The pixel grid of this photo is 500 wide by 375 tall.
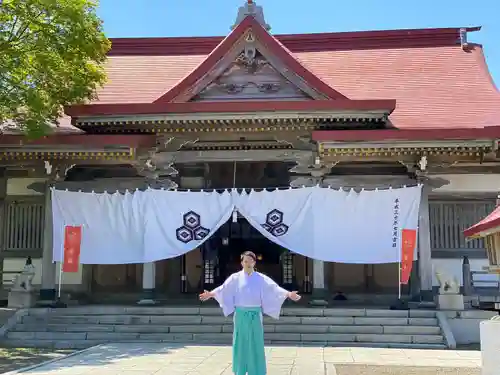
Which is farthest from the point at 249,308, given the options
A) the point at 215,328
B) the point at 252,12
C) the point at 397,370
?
the point at 252,12

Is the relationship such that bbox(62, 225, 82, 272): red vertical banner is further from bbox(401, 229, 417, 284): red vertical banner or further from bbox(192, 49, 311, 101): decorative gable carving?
bbox(401, 229, 417, 284): red vertical banner

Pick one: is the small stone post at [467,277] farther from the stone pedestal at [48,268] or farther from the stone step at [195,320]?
the stone pedestal at [48,268]

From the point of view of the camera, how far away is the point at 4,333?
1091 centimetres

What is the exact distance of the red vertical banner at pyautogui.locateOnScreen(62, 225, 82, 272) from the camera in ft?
38.6

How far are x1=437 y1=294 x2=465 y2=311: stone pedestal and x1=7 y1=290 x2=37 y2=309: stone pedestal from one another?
8.24 m

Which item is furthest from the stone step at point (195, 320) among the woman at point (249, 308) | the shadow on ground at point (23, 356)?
the woman at point (249, 308)

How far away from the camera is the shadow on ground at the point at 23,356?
8.57 m

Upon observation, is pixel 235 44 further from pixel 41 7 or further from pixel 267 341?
pixel 267 341

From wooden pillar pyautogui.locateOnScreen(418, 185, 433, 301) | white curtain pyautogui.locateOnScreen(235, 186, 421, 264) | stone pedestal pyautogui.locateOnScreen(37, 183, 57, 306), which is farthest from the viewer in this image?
stone pedestal pyautogui.locateOnScreen(37, 183, 57, 306)

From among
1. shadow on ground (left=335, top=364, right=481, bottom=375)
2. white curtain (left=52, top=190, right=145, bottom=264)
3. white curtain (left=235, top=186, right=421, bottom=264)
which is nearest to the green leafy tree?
white curtain (left=52, top=190, right=145, bottom=264)

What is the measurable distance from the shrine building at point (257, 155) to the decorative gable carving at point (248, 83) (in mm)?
23

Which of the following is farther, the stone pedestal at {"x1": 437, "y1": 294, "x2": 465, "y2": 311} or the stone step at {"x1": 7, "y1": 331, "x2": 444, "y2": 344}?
the stone pedestal at {"x1": 437, "y1": 294, "x2": 465, "y2": 311}

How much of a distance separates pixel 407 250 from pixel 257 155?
12.2 ft

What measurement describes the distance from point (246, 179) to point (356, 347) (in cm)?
556
